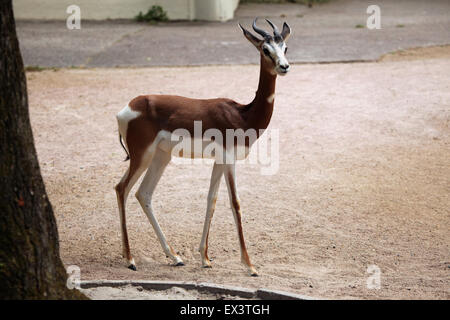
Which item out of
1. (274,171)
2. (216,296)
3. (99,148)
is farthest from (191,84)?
(216,296)

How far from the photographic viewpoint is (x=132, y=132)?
206 inches

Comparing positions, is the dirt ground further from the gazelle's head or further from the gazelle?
the gazelle's head

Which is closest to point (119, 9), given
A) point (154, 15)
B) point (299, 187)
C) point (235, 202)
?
point (154, 15)

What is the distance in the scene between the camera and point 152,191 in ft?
17.9

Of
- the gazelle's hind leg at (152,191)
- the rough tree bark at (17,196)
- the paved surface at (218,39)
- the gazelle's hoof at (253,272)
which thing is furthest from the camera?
the paved surface at (218,39)

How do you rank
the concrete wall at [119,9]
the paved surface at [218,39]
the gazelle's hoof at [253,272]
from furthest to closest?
1. the concrete wall at [119,9]
2. the paved surface at [218,39]
3. the gazelle's hoof at [253,272]

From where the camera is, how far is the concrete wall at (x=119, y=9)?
1636 cm

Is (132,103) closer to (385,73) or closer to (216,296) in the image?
(216,296)

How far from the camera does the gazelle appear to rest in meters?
5.06

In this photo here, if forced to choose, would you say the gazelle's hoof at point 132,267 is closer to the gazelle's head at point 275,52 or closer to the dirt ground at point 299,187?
the dirt ground at point 299,187

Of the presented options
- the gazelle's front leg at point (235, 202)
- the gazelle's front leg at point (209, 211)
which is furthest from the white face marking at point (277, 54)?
the gazelle's front leg at point (209, 211)

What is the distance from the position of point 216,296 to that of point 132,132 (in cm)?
160

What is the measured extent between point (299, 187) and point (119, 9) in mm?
11080

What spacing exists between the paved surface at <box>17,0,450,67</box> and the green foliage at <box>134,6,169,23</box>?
344 millimetres
